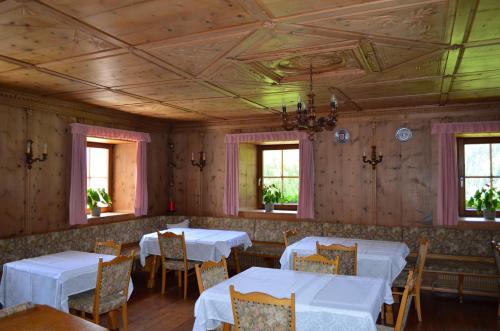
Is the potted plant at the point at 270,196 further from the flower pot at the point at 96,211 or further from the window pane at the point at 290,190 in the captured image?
the flower pot at the point at 96,211

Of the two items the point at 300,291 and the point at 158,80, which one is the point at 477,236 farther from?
the point at 158,80

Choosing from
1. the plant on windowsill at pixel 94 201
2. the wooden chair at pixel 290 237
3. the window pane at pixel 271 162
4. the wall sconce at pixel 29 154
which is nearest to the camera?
the wall sconce at pixel 29 154

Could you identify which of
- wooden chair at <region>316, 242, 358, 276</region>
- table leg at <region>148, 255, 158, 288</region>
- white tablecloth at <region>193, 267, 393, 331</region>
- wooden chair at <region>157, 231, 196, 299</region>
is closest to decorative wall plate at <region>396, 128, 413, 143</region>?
wooden chair at <region>316, 242, 358, 276</region>

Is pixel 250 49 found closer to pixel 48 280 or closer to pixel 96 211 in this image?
pixel 48 280

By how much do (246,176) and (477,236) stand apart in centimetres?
369

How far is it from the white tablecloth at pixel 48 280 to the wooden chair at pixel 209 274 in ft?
4.28

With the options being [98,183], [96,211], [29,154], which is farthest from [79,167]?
[98,183]

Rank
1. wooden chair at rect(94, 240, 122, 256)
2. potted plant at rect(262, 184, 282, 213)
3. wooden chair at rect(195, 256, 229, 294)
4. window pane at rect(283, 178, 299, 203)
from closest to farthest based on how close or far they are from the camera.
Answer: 1. wooden chair at rect(195, 256, 229, 294)
2. wooden chair at rect(94, 240, 122, 256)
3. potted plant at rect(262, 184, 282, 213)
4. window pane at rect(283, 178, 299, 203)

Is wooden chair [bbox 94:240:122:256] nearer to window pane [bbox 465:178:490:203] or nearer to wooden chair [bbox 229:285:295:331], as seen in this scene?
wooden chair [bbox 229:285:295:331]

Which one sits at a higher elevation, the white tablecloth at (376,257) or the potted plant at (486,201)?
the potted plant at (486,201)

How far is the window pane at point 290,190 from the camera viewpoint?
273 inches

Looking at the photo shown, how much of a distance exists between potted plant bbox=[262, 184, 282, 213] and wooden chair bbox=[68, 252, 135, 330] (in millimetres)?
3344

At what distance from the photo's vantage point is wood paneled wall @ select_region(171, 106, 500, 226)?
18.6ft

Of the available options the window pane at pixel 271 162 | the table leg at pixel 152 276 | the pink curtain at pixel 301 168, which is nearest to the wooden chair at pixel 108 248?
the table leg at pixel 152 276
